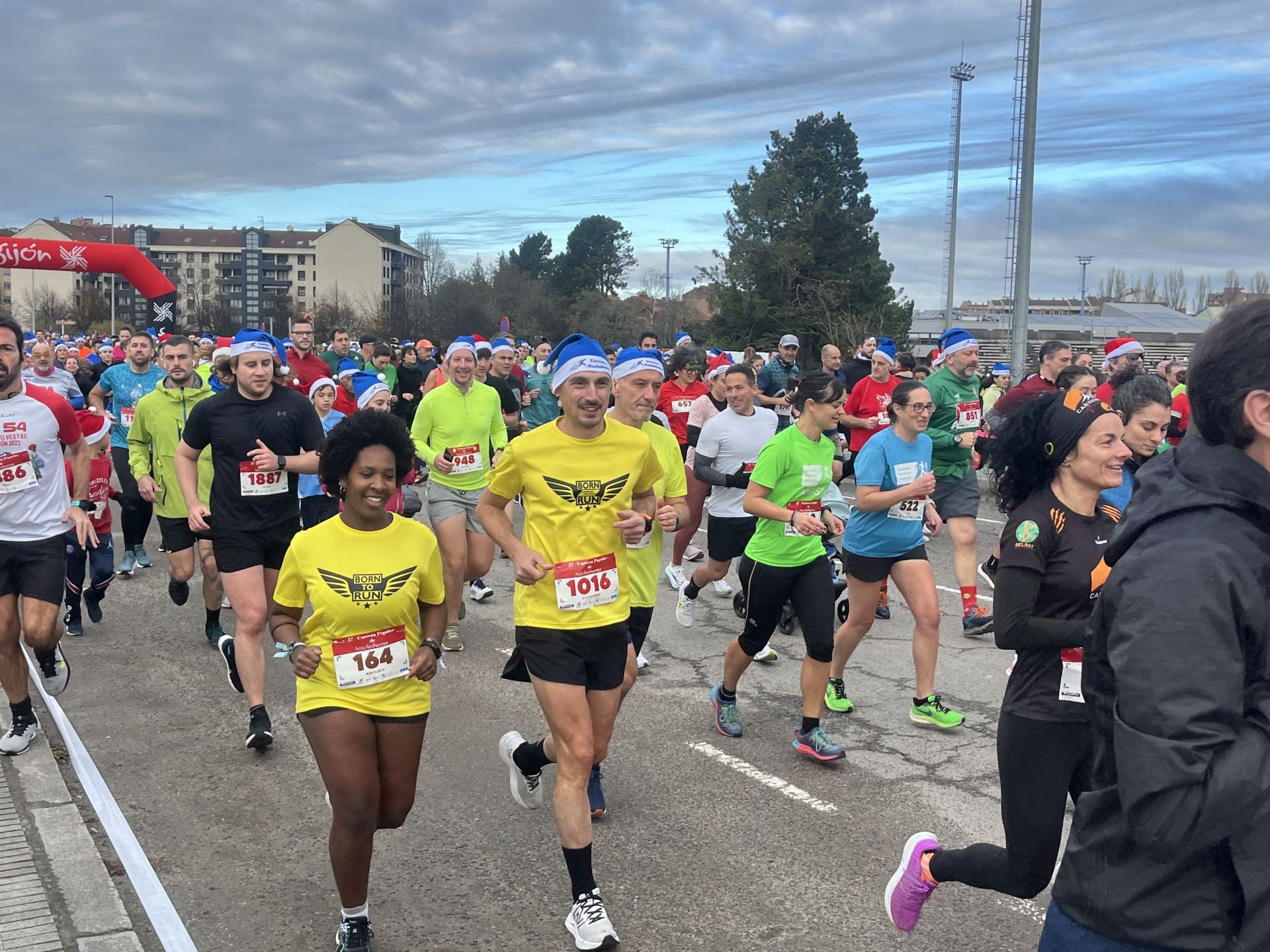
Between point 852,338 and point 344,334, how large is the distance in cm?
2913

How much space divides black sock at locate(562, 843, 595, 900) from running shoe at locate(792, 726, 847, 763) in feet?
6.43

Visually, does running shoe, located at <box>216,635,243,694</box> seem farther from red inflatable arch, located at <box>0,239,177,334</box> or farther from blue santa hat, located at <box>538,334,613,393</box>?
red inflatable arch, located at <box>0,239,177,334</box>

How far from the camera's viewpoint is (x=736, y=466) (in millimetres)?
7906

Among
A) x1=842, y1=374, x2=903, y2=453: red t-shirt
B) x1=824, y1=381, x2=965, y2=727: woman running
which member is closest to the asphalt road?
x1=824, y1=381, x2=965, y2=727: woman running

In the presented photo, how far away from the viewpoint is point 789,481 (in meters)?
6.22

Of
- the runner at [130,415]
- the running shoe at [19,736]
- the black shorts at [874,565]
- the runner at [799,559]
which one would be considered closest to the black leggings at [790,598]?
the runner at [799,559]

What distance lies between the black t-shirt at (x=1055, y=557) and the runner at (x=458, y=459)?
4961mm

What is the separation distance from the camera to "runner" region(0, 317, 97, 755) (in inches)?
230

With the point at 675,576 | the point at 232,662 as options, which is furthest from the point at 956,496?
the point at 232,662

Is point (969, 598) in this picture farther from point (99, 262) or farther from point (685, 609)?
point (99, 262)

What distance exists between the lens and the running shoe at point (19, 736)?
571cm

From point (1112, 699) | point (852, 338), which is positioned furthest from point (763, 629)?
point (852, 338)

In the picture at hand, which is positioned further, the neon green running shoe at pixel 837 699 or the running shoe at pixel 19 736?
the neon green running shoe at pixel 837 699

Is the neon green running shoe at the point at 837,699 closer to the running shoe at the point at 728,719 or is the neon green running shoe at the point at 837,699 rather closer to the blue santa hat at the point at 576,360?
the running shoe at the point at 728,719
